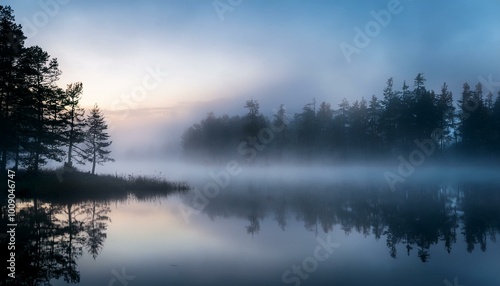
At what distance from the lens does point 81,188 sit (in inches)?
1348

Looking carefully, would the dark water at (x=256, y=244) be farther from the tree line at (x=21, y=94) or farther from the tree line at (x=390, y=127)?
the tree line at (x=390, y=127)

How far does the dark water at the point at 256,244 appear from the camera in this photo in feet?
37.4

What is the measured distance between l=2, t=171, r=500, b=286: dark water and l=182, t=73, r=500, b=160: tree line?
4784cm

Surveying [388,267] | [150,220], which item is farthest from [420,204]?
[150,220]

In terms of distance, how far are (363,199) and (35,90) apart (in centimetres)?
3703

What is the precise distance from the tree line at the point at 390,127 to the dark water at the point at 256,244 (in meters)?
47.8

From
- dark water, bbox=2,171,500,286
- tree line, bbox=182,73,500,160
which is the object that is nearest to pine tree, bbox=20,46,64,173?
dark water, bbox=2,171,500,286

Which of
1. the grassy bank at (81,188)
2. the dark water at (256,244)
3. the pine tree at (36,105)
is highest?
the pine tree at (36,105)

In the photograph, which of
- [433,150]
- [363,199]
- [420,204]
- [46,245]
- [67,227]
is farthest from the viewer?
[433,150]

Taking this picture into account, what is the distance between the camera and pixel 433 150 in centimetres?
7694

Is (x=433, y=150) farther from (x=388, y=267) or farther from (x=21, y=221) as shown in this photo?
(x=21, y=221)

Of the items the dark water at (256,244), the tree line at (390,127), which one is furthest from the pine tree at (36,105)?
the tree line at (390,127)

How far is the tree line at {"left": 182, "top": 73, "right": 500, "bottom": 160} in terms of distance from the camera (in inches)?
2785

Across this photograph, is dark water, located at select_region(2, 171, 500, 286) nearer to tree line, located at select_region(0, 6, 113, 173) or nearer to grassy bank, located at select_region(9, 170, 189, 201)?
grassy bank, located at select_region(9, 170, 189, 201)
